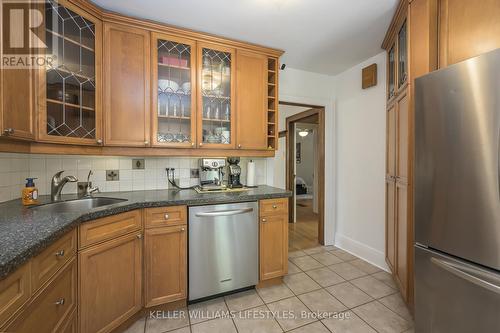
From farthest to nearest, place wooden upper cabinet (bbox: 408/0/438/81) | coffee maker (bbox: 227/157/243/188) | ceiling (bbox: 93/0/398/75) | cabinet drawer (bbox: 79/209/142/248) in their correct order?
coffee maker (bbox: 227/157/243/188), ceiling (bbox: 93/0/398/75), wooden upper cabinet (bbox: 408/0/438/81), cabinet drawer (bbox: 79/209/142/248)

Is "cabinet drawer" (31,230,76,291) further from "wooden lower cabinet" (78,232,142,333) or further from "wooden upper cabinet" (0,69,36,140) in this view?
"wooden upper cabinet" (0,69,36,140)

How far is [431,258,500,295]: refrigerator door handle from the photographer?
3.38 ft

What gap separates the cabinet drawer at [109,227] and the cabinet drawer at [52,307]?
139 millimetres

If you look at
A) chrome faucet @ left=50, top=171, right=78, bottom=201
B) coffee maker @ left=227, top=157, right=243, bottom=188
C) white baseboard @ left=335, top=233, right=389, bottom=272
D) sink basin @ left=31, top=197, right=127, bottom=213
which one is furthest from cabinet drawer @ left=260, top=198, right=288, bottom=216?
chrome faucet @ left=50, top=171, right=78, bottom=201

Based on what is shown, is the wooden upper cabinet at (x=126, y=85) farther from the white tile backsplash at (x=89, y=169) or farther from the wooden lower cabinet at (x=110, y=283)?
the wooden lower cabinet at (x=110, y=283)

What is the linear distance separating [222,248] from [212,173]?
842 millimetres

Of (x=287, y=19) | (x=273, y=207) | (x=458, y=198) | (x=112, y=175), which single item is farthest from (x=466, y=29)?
(x=112, y=175)

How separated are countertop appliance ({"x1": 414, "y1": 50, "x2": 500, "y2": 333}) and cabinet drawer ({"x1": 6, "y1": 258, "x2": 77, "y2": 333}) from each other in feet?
6.37

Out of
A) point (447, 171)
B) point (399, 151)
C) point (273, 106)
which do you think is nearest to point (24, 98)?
point (273, 106)

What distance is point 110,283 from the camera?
149cm

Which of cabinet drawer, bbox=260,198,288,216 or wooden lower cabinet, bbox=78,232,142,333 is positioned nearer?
wooden lower cabinet, bbox=78,232,142,333

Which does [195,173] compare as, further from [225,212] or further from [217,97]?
[217,97]

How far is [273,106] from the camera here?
253 centimetres

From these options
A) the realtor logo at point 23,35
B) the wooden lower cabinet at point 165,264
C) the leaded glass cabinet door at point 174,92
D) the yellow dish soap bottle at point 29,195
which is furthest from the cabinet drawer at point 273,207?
the realtor logo at point 23,35
